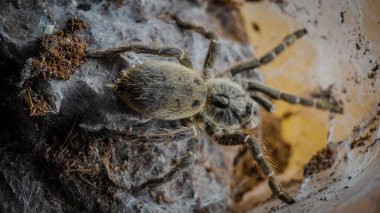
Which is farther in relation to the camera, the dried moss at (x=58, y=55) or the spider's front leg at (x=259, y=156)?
→ the spider's front leg at (x=259, y=156)

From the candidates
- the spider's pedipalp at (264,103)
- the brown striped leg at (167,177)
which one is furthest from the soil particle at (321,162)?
the brown striped leg at (167,177)

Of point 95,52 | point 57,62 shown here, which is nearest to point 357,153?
point 95,52

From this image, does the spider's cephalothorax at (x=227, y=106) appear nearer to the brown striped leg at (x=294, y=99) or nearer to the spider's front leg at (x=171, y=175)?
the brown striped leg at (x=294, y=99)

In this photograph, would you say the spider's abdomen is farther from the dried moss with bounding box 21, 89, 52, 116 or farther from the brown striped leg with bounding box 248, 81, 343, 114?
the brown striped leg with bounding box 248, 81, 343, 114

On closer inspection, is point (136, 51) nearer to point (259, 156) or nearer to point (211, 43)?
point (211, 43)

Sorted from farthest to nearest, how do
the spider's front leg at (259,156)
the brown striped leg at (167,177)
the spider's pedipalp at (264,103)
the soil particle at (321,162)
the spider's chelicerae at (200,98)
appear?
the spider's pedipalp at (264,103)
the soil particle at (321,162)
the spider's front leg at (259,156)
the brown striped leg at (167,177)
the spider's chelicerae at (200,98)

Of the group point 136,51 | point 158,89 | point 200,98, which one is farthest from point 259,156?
point 136,51
